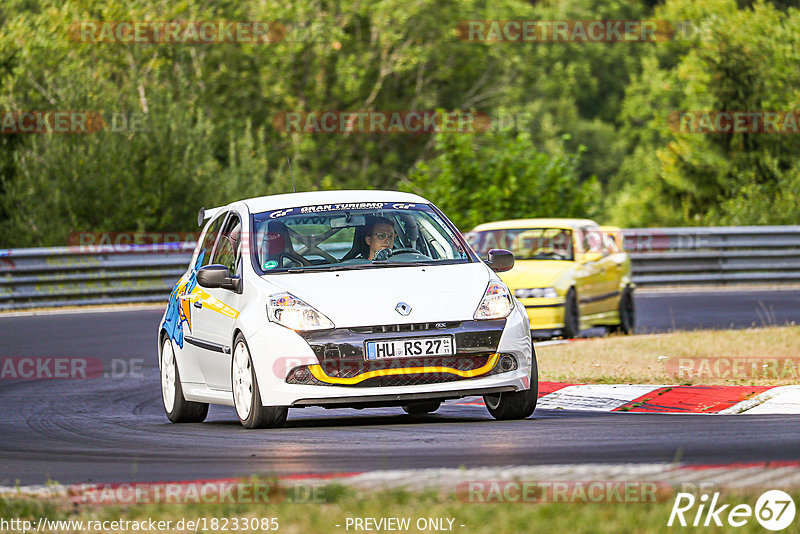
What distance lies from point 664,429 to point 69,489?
12.2ft

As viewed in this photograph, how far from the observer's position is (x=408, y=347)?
30.4 ft

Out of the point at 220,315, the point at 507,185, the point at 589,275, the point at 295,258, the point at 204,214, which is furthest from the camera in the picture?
the point at 507,185

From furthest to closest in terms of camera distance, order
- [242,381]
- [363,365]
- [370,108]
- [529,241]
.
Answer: [370,108]
[529,241]
[242,381]
[363,365]

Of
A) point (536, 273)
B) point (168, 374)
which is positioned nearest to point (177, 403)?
point (168, 374)

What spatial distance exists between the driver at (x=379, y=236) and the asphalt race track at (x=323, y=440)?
121 centimetres

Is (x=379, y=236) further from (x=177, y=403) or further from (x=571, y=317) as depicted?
(x=571, y=317)

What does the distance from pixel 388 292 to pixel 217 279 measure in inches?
52.7

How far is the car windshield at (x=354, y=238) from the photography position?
Result: 33.6 feet

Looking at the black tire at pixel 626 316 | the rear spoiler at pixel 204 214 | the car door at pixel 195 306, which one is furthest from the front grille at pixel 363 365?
the black tire at pixel 626 316

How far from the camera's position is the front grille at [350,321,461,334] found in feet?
30.4

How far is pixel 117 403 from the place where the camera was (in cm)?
1291

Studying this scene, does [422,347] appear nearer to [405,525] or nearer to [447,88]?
[405,525]

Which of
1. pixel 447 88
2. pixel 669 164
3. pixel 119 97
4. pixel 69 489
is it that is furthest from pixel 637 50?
pixel 69 489

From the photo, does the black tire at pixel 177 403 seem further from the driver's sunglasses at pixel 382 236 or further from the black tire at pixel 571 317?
the black tire at pixel 571 317
